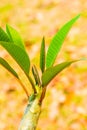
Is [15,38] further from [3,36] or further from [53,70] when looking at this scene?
[53,70]

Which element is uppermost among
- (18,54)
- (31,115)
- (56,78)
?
(18,54)

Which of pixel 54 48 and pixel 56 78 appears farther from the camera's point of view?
pixel 56 78

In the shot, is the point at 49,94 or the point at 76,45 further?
the point at 76,45

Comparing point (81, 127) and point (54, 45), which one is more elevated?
point (54, 45)

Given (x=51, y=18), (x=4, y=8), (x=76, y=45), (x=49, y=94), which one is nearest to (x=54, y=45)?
(x=49, y=94)

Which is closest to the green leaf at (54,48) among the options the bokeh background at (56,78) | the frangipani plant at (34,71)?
the frangipani plant at (34,71)

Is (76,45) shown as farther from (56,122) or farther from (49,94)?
(56,122)

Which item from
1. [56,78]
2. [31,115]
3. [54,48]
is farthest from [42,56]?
[56,78]
